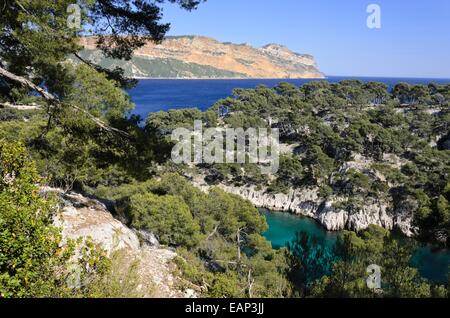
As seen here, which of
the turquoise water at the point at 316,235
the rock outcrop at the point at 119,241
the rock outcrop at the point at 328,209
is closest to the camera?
the rock outcrop at the point at 119,241

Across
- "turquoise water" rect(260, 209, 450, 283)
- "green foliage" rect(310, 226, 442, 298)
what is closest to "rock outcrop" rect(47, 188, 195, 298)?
"green foliage" rect(310, 226, 442, 298)

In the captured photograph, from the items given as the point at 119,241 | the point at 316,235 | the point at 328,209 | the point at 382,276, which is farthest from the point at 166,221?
the point at 328,209

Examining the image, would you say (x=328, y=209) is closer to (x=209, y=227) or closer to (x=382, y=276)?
(x=209, y=227)

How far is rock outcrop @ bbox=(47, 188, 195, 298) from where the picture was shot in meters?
6.65

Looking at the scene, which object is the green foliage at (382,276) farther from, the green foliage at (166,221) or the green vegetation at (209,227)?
the green foliage at (166,221)

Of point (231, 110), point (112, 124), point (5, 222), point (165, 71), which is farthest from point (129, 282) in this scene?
point (165, 71)

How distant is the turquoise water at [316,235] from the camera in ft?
68.9

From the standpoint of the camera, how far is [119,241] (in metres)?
7.13

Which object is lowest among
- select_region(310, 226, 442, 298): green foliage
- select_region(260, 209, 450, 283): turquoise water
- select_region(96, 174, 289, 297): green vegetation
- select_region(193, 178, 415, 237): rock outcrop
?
select_region(260, 209, 450, 283): turquoise water

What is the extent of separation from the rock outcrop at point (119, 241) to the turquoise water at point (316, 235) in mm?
14673

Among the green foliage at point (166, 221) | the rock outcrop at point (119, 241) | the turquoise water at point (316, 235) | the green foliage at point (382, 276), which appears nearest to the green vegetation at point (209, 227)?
the green foliage at point (166, 221)

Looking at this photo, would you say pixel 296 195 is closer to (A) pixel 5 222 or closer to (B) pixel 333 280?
(B) pixel 333 280

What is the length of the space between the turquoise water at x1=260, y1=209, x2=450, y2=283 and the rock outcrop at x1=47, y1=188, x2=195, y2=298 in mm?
14673

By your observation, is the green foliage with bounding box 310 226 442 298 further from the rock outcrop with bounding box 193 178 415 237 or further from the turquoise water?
the rock outcrop with bounding box 193 178 415 237
